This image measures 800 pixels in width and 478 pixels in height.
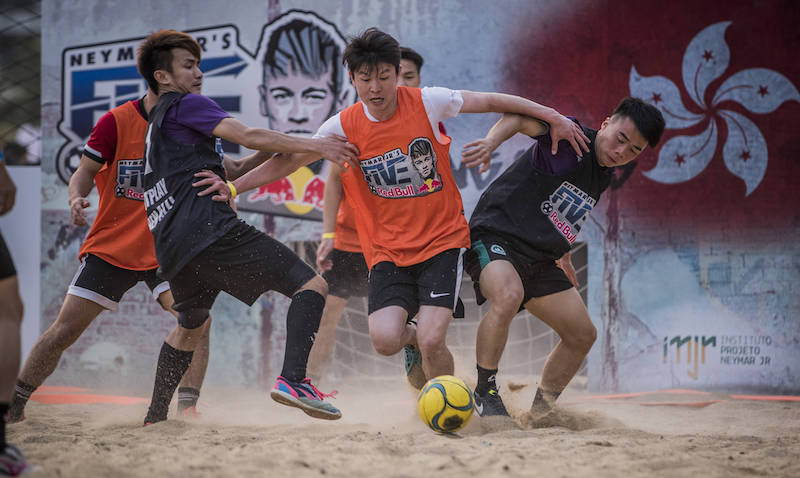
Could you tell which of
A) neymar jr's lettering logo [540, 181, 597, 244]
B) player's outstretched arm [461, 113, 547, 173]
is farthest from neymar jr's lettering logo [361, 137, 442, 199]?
neymar jr's lettering logo [540, 181, 597, 244]

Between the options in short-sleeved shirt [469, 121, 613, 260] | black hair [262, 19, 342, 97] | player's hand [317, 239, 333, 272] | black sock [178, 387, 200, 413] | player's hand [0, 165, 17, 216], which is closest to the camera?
player's hand [0, 165, 17, 216]

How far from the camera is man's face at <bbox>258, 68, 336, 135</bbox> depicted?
7352 millimetres

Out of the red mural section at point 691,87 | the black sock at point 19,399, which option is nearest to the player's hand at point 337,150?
the black sock at point 19,399

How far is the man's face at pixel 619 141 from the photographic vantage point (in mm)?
4277

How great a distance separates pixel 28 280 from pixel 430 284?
5798 millimetres

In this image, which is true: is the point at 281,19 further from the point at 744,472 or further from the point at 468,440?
the point at 744,472

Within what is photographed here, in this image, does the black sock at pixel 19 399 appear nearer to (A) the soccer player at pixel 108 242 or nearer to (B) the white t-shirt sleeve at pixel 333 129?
(A) the soccer player at pixel 108 242

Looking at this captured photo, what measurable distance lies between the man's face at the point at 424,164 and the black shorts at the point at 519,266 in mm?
523

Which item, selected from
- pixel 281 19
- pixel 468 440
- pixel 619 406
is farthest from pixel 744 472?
pixel 281 19

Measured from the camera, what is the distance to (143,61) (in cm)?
408

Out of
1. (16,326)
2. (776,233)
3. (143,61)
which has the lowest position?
(16,326)

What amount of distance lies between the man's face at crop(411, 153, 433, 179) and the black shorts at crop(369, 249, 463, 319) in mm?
452

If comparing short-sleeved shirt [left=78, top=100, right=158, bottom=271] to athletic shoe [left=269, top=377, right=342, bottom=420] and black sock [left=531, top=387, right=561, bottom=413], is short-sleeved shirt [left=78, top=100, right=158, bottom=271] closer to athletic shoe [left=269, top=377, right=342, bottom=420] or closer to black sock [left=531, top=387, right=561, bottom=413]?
athletic shoe [left=269, top=377, right=342, bottom=420]

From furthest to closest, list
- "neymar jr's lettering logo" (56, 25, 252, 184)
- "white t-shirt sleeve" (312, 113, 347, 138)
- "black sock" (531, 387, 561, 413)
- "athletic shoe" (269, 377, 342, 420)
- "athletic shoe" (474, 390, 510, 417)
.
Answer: "neymar jr's lettering logo" (56, 25, 252, 184) → "black sock" (531, 387, 561, 413) → "white t-shirt sleeve" (312, 113, 347, 138) → "athletic shoe" (474, 390, 510, 417) → "athletic shoe" (269, 377, 342, 420)
